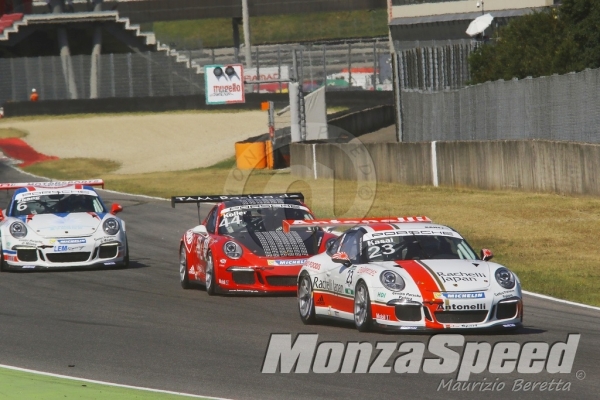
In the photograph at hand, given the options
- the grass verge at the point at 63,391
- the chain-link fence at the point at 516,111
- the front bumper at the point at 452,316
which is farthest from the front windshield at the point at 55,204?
the grass verge at the point at 63,391

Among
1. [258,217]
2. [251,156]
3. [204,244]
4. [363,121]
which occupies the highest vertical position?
[363,121]

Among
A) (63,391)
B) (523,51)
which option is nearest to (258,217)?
(63,391)

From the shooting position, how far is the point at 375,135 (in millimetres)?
48875

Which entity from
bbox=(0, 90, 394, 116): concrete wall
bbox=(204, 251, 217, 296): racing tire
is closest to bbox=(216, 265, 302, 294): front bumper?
bbox=(204, 251, 217, 296): racing tire

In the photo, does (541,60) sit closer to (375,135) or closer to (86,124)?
(375,135)

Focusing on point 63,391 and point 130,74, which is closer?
point 63,391

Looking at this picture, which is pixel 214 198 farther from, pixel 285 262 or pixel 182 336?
pixel 182 336

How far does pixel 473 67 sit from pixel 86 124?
25956mm

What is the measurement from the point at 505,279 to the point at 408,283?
0.91m

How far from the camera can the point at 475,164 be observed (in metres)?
27.5

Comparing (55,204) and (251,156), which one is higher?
(251,156)

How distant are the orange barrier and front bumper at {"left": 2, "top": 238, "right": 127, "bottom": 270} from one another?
26.1 metres

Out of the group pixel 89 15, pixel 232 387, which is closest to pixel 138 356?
pixel 232 387

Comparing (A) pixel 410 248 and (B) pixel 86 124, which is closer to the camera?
(A) pixel 410 248
